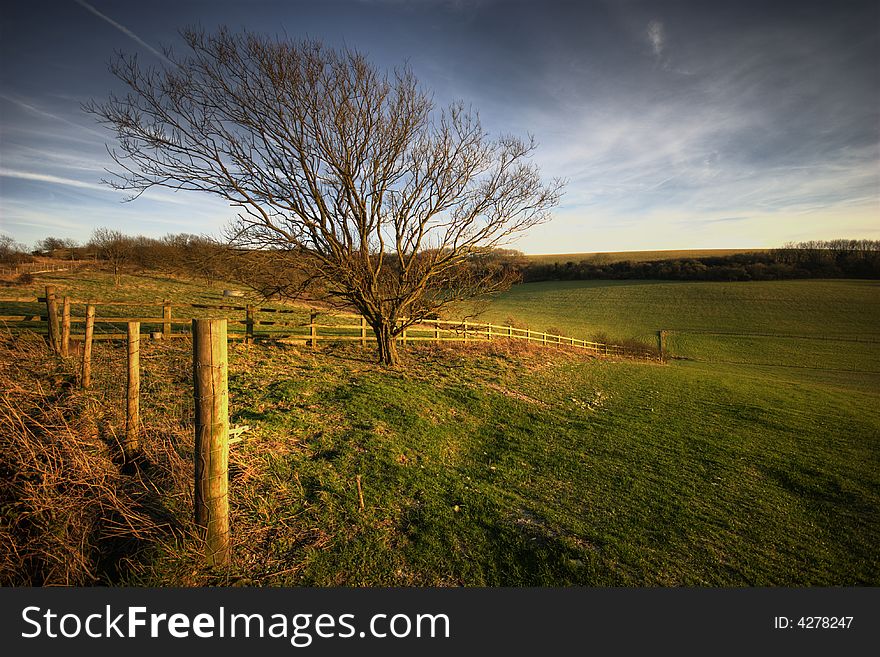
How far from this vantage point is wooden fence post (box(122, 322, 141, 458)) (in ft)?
15.0

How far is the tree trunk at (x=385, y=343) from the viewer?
494 inches

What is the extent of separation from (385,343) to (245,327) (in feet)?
22.3

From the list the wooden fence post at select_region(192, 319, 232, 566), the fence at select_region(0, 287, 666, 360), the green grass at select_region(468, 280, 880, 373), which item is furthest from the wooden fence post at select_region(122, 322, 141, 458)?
the green grass at select_region(468, 280, 880, 373)

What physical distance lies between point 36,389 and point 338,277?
7147 millimetres

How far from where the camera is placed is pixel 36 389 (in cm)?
499

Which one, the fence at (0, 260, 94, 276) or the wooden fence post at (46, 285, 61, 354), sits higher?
the fence at (0, 260, 94, 276)

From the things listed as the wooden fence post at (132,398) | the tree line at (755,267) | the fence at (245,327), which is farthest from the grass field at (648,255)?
the wooden fence post at (132,398)

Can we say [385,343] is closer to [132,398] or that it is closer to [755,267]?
[132,398]

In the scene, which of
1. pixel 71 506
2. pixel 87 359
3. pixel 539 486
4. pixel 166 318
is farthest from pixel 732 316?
pixel 71 506

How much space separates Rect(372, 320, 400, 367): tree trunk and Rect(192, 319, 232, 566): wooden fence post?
29.7 ft

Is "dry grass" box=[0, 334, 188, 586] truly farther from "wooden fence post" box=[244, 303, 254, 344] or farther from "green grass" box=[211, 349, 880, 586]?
"wooden fence post" box=[244, 303, 254, 344]

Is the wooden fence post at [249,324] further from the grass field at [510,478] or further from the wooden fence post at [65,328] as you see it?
the wooden fence post at [65,328]

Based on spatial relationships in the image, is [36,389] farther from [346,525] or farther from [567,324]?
[567,324]

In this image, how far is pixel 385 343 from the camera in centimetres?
1288
